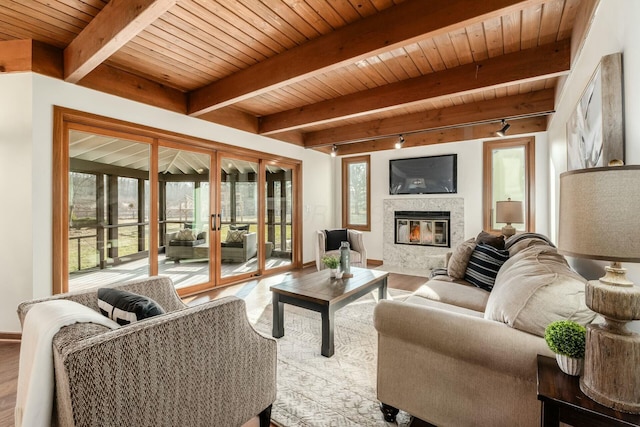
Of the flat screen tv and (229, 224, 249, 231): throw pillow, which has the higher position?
the flat screen tv

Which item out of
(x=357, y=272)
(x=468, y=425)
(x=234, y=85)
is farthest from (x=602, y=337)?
(x=234, y=85)

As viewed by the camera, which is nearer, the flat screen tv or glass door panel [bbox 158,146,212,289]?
glass door panel [bbox 158,146,212,289]

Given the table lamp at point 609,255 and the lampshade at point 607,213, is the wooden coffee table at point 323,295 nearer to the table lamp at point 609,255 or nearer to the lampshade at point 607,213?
the table lamp at point 609,255

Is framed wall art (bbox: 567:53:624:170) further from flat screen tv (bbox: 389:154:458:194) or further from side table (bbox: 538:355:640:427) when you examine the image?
flat screen tv (bbox: 389:154:458:194)

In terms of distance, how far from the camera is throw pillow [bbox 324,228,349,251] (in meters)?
5.19

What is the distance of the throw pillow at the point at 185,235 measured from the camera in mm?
4129

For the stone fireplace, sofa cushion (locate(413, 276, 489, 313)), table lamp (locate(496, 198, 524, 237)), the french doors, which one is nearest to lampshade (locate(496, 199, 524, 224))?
table lamp (locate(496, 198, 524, 237))

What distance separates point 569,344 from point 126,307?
5.76ft

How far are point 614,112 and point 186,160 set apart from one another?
14.0ft

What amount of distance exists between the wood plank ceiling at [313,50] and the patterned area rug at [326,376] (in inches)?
95.4

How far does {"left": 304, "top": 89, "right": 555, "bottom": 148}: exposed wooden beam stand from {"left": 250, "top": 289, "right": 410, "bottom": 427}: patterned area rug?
3.11m

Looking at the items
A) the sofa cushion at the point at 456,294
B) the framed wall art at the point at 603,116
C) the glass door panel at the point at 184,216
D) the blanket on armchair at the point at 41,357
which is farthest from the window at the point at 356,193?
the blanket on armchair at the point at 41,357

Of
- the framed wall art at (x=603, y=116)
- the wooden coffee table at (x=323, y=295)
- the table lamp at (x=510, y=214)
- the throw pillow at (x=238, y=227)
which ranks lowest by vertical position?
the wooden coffee table at (x=323, y=295)

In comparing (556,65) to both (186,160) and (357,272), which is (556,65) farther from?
(186,160)
